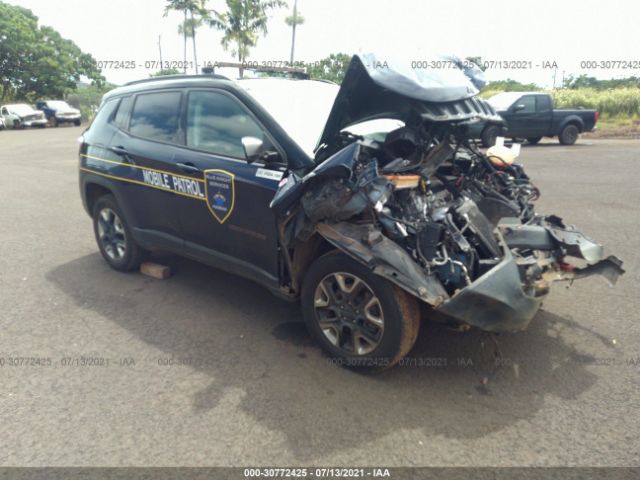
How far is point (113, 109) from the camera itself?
16.9ft

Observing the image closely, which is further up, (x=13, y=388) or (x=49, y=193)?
(x=13, y=388)

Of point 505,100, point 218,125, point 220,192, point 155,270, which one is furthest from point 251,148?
point 505,100

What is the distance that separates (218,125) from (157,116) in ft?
2.97

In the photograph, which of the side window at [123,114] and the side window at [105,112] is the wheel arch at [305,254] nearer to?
the side window at [123,114]

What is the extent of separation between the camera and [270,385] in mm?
3158

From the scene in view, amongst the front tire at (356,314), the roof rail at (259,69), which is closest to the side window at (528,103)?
the roof rail at (259,69)

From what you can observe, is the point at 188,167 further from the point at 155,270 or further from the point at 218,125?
the point at 155,270

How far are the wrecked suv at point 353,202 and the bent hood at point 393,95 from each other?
11mm

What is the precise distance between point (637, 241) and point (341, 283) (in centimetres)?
453

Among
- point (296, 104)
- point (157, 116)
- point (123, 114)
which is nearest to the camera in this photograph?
point (296, 104)

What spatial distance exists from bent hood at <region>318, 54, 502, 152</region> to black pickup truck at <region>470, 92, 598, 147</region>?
12756 millimetres

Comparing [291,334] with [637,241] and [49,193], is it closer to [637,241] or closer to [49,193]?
[637,241]

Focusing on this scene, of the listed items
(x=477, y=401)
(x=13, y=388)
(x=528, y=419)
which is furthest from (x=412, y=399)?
(x=13, y=388)

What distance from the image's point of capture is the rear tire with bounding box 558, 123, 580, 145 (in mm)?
16375
